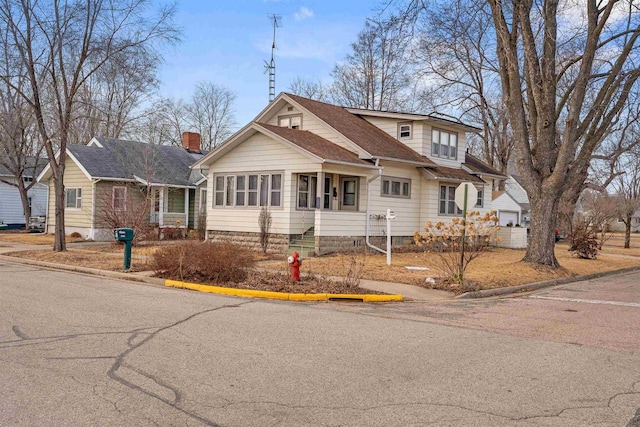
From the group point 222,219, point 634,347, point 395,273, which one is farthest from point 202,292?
point 222,219

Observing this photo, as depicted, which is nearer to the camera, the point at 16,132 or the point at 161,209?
the point at 161,209

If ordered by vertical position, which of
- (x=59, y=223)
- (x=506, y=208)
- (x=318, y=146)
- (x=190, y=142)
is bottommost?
(x=59, y=223)

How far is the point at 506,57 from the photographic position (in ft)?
61.0

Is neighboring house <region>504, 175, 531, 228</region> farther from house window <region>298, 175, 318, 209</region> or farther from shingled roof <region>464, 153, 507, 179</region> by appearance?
house window <region>298, 175, 318, 209</region>

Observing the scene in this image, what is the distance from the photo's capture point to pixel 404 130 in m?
26.2

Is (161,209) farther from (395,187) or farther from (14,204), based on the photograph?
(14,204)

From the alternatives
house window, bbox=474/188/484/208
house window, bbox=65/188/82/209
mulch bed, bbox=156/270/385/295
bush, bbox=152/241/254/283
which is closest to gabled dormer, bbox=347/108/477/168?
house window, bbox=474/188/484/208

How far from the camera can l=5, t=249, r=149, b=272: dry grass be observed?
16438 millimetres

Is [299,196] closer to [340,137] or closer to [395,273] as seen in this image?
[340,137]

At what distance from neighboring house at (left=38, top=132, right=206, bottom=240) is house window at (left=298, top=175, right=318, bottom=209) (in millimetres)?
8442

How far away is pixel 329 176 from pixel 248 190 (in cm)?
333

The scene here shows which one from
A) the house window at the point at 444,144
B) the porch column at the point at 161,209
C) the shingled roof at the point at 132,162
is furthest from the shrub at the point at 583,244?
the porch column at the point at 161,209

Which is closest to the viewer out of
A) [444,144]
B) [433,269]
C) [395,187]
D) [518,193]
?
[433,269]

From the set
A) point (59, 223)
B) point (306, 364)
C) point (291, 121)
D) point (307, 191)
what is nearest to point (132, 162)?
point (59, 223)
